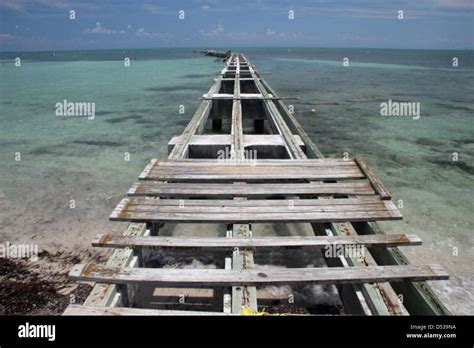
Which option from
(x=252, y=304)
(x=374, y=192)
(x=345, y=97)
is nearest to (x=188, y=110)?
(x=345, y=97)

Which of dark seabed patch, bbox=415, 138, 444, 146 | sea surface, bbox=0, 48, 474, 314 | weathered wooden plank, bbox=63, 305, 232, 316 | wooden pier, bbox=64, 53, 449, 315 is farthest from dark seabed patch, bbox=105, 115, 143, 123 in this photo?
weathered wooden plank, bbox=63, 305, 232, 316

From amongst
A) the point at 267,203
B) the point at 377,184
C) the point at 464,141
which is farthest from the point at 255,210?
the point at 464,141

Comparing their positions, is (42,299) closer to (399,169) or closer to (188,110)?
(399,169)

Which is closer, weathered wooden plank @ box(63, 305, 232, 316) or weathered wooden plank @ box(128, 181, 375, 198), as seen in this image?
weathered wooden plank @ box(63, 305, 232, 316)

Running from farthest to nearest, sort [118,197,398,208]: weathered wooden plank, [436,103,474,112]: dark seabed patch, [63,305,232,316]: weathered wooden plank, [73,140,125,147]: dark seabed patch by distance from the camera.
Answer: [436,103,474,112]: dark seabed patch
[73,140,125,147]: dark seabed patch
[118,197,398,208]: weathered wooden plank
[63,305,232,316]: weathered wooden plank

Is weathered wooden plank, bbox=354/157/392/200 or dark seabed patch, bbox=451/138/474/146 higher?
dark seabed patch, bbox=451/138/474/146

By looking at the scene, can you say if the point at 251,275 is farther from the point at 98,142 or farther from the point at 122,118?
the point at 122,118

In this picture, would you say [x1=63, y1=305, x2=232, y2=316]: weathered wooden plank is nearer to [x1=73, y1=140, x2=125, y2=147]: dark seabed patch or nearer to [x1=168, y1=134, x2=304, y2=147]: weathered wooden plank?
[x1=168, y1=134, x2=304, y2=147]: weathered wooden plank

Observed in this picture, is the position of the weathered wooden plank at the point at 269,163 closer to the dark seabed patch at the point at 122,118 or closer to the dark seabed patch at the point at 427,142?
the dark seabed patch at the point at 427,142
